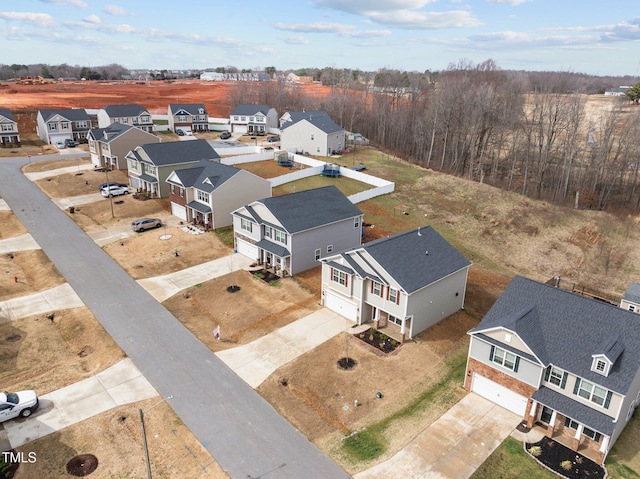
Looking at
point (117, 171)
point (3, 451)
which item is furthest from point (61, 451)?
point (117, 171)

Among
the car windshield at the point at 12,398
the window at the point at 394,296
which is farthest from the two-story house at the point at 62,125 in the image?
the window at the point at 394,296

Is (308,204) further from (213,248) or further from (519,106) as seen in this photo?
(519,106)

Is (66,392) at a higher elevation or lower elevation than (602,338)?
lower

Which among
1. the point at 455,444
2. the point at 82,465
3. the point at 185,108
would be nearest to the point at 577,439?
the point at 455,444

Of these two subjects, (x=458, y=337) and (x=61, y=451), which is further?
(x=458, y=337)

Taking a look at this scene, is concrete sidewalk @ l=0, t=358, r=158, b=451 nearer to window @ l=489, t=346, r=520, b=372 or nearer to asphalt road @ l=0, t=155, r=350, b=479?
asphalt road @ l=0, t=155, r=350, b=479

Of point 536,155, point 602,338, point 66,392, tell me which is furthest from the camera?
point 536,155

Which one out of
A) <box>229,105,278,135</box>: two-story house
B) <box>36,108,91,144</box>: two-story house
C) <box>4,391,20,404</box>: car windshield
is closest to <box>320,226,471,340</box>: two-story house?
<box>4,391,20,404</box>: car windshield
